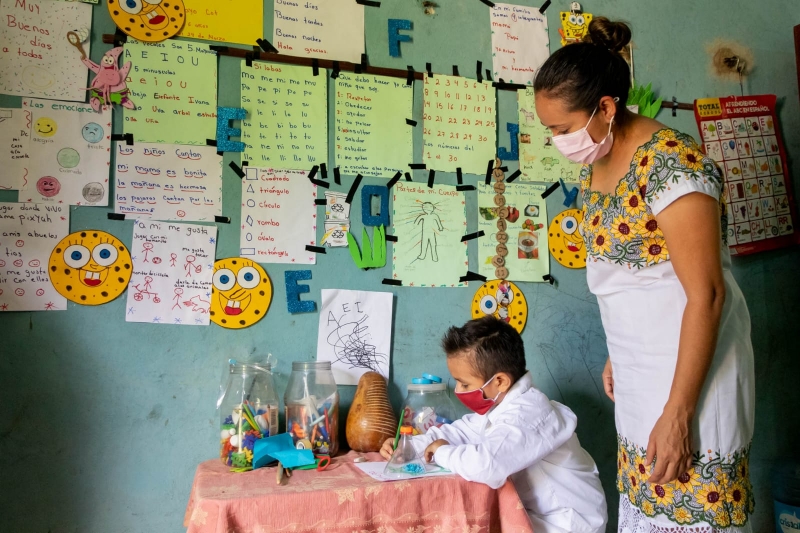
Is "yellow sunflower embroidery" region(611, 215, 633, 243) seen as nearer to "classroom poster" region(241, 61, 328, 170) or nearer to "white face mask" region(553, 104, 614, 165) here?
"white face mask" region(553, 104, 614, 165)

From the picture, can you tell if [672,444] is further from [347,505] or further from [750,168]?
[750,168]

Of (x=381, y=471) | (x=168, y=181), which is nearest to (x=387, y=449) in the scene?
(x=381, y=471)

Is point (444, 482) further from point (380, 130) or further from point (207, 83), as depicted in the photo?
point (207, 83)

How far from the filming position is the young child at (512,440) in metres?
1.45

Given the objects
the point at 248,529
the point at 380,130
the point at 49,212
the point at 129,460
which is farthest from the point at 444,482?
the point at 49,212

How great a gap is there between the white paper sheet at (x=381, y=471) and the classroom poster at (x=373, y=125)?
0.91 meters

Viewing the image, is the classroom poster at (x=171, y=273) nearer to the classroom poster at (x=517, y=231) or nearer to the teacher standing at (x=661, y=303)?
the classroom poster at (x=517, y=231)

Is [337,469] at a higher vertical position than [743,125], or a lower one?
lower

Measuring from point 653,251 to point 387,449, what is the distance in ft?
2.82

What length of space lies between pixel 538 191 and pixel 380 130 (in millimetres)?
606

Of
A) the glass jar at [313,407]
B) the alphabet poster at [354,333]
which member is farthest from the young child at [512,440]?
the alphabet poster at [354,333]

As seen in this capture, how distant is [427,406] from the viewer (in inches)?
72.6

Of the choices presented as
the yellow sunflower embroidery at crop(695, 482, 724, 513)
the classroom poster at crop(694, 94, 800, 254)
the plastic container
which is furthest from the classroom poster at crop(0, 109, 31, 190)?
the plastic container

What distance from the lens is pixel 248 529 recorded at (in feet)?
4.24
